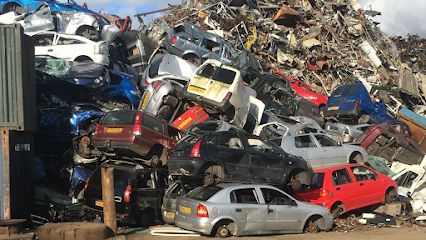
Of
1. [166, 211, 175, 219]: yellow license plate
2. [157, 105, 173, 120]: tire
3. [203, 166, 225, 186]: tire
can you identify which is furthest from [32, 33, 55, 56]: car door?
[166, 211, 175, 219]: yellow license plate

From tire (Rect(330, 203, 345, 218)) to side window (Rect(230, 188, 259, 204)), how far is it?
305 cm

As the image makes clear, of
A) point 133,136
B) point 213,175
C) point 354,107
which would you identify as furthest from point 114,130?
point 354,107

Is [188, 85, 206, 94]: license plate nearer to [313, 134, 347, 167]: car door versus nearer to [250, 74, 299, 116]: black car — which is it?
[313, 134, 347, 167]: car door

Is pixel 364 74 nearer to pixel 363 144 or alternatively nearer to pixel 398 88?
pixel 398 88

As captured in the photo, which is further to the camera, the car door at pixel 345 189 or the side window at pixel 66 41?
the side window at pixel 66 41

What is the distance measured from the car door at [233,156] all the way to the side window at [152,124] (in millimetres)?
2112

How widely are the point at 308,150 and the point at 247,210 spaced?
5441 mm

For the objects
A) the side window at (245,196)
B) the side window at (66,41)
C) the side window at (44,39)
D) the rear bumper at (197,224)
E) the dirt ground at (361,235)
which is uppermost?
the side window at (44,39)

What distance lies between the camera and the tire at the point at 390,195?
49.4 ft

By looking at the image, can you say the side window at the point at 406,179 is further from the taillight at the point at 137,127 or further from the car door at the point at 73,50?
the car door at the point at 73,50

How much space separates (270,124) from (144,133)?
232 inches

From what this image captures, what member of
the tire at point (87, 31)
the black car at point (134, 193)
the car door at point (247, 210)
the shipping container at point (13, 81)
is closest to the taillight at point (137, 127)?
the black car at point (134, 193)

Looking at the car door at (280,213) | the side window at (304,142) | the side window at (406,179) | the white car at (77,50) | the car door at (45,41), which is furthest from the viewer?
the car door at (45,41)

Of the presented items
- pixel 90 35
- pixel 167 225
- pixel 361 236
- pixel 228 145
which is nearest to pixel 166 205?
pixel 167 225
